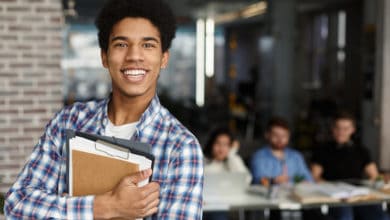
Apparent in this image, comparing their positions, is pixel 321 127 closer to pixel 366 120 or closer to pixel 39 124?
pixel 366 120

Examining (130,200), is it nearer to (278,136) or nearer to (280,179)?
(280,179)

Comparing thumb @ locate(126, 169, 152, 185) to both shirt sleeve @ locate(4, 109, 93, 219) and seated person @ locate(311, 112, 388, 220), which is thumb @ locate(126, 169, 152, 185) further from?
seated person @ locate(311, 112, 388, 220)

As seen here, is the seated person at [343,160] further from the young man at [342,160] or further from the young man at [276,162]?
the young man at [276,162]

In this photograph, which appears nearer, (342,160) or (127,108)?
(127,108)

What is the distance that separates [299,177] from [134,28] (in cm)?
353

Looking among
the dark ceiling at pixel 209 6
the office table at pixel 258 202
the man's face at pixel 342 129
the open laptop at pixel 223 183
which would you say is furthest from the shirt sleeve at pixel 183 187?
the dark ceiling at pixel 209 6

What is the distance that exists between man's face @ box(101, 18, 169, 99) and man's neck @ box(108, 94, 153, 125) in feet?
0.10

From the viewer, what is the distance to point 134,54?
1.24m

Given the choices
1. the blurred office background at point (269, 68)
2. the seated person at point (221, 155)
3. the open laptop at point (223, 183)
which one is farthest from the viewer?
the blurred office background at point (269, 68)

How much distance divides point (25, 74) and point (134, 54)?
11.6 feet

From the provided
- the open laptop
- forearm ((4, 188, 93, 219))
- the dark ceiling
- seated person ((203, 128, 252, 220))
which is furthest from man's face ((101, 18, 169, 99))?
the dark ceiling

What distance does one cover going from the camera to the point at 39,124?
15.1 ft

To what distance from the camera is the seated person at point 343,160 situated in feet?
16.2

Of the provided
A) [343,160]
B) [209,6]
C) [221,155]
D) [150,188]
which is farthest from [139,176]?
[209,6]
